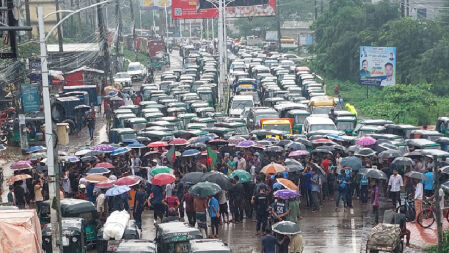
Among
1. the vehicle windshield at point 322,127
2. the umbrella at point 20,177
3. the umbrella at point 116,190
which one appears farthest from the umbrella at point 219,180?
the vehicle windshield at point 322,127

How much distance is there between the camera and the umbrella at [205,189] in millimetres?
21938

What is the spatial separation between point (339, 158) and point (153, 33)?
111m

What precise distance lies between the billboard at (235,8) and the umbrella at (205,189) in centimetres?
6142

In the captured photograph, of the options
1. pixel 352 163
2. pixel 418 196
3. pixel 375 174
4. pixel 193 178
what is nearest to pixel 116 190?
pixel 193 178

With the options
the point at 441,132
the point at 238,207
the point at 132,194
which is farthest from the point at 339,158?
the point at 441,132

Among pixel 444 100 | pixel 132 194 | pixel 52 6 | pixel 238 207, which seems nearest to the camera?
pixel 238 207

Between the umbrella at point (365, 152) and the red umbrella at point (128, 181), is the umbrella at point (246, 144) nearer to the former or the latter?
the umbrella at point (365, 152)

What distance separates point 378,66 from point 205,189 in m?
39.6

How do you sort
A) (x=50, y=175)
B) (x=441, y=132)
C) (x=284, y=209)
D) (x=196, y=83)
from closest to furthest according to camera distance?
(x=50, y=175) → (x=284, y=209) → (x=441, y=132) → (x=196, y=83)

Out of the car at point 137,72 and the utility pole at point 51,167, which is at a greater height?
the utility pole at point 51,167

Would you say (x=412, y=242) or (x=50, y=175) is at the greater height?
(x=50, y=175)

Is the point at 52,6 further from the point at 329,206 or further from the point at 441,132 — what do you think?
the point at 329,206

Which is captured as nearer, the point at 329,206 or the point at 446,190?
the point at 446,190

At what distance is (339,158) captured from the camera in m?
27.8
